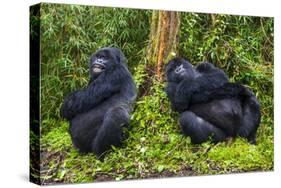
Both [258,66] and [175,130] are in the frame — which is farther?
[258,66]

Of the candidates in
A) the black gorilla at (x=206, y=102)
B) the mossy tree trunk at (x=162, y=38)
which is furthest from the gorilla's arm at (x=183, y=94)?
the mossy tree trunk at (x=162, y=38)

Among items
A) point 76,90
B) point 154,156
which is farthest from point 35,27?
point 154,156

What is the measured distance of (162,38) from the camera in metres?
6.47

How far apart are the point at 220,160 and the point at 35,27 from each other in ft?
7.61

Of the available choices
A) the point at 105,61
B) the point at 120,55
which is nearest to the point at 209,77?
the point at 120,55

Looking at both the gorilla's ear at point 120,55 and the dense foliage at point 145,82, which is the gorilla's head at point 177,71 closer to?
the dense foliage at point 145,82

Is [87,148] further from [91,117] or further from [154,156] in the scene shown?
[154,156]

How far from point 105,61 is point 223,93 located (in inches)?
51.2

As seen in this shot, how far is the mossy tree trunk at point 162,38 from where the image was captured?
6.40 m

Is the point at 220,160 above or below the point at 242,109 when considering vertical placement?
below

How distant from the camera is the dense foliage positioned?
5.89 metres

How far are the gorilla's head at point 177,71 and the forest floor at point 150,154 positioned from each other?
0.53 feet

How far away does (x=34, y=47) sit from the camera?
5891 millimetres

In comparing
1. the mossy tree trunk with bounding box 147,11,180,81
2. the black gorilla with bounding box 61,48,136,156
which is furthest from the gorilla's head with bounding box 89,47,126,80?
the mossy tree trunk with bounding box 147,11,180,81
